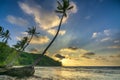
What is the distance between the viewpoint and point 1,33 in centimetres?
7575

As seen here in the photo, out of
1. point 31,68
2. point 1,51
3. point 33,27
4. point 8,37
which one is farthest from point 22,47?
point 31,68

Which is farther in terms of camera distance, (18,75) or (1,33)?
(1,33)

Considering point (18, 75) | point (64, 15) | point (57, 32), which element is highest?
point (64, 15)

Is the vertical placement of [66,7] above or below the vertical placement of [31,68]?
above

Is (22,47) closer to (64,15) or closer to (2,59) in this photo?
(2,59)

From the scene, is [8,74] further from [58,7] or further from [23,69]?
[58,7]

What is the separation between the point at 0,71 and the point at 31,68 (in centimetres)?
699

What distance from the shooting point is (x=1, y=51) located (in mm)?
100438

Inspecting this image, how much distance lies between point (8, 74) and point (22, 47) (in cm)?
3373

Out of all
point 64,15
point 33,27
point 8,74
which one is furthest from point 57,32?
point 33,27

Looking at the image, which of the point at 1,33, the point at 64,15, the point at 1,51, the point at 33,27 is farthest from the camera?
the point at 1,51

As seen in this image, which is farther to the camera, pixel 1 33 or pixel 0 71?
pixel 1 33

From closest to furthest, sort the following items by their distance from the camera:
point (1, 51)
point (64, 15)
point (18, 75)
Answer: point (18, 75), point (64, 15), point (1, 51)

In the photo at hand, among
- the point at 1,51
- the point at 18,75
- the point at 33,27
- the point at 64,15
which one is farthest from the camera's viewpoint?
the point at 1,51
